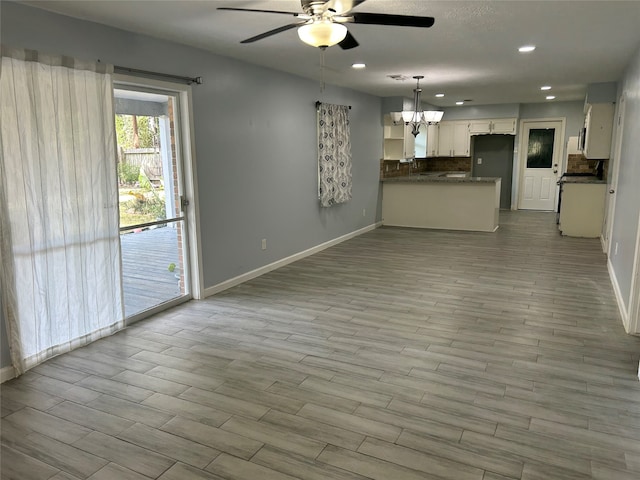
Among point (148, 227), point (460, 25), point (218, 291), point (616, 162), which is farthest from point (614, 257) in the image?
point (148, 227)

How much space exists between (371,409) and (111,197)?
2520 mm

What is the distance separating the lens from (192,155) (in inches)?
171

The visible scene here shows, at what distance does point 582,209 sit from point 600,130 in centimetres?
126

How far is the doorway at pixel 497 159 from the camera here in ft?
35.7

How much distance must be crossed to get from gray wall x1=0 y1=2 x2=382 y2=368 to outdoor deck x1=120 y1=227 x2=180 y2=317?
1.12ft

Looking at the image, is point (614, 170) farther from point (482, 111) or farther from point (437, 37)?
point (482, 111)

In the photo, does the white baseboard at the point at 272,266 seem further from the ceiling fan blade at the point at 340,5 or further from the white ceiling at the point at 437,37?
the ceiling fan blade at the point at 340,5

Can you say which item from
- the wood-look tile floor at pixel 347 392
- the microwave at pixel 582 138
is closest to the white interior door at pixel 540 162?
the microwave at pixel 582 138

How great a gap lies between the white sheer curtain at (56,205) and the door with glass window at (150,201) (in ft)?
0.95

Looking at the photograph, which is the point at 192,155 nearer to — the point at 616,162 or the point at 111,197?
the point at 111,197

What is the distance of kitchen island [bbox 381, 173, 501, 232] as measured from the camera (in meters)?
8.02

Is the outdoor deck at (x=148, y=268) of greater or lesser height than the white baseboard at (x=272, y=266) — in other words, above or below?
above

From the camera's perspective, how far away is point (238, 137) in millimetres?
4938

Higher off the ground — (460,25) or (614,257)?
(460,25)
